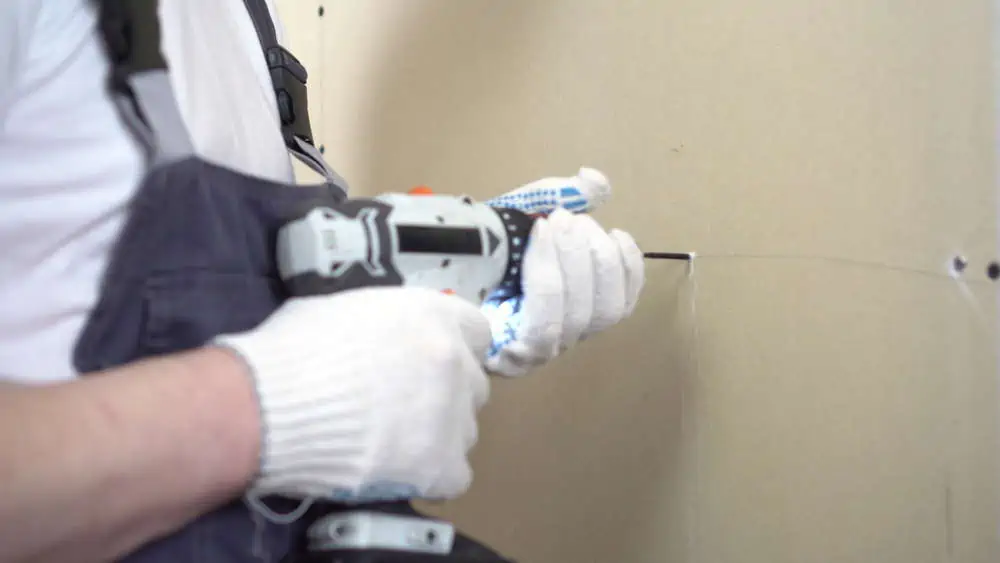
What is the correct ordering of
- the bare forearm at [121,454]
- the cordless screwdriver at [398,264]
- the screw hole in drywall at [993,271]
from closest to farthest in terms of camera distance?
the bare forearm at [121,454]
the cordless screwdriver at [398,264]
the screw hole in drywall at [993,271]

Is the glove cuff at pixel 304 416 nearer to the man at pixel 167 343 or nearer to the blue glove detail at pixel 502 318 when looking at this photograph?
the man at pixel 167 343

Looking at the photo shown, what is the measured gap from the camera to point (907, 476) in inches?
21.5

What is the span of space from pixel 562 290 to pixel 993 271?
1.08ft

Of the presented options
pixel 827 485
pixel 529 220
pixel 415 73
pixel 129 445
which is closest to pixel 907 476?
pixel 827 485

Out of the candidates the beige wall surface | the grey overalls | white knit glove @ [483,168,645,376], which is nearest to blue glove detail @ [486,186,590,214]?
white knit glove @ [483,168,645,376]

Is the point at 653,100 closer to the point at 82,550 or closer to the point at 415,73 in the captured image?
the point at 415,73

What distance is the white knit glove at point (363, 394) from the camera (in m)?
0.36

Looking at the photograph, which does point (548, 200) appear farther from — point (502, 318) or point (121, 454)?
point (121, 454)

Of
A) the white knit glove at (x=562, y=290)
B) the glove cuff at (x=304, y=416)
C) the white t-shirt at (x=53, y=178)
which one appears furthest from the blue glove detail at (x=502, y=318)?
the white t-shirt at (x=53, y=178)

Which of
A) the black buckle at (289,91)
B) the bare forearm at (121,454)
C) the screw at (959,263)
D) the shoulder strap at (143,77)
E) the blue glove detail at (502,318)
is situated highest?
the black buckle at (289,91)

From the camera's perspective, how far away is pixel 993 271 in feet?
1.71

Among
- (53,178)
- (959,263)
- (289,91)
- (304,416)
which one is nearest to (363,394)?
(304,416)

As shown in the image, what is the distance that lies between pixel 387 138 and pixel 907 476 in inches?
30.6

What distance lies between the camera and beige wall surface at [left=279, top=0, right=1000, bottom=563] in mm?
533
